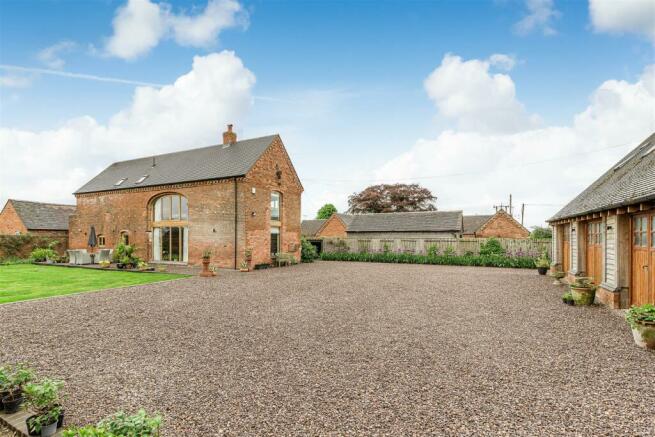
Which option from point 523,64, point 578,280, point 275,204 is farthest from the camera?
point 275,204

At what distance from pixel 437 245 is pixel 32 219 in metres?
33.9

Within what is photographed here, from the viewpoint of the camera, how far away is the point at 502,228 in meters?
35.1

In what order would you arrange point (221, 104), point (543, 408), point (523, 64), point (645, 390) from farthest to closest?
point (221, 104) < point (523, 64) < point (645, 390) < point (543, 408)

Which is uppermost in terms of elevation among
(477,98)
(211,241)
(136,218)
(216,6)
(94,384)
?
(216,6)

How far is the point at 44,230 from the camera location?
28719 mm

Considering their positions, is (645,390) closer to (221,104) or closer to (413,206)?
(221,104)

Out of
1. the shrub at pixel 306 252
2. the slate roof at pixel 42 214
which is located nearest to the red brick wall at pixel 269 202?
the shrub at pixel 306 252

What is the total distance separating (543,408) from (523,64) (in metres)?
13.3

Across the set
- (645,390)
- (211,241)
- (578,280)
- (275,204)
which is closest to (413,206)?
(275,204)

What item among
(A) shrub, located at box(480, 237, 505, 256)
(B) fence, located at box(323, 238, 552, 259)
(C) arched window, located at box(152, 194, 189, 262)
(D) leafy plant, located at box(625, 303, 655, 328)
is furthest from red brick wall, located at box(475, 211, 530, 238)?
(D) leafy plant, located at box(625, 303, 655, 328)

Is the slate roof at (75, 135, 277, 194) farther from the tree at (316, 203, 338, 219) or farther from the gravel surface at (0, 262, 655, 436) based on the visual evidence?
the tree at (316, 203, 338, 219)

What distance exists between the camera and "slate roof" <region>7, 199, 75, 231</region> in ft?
92.7

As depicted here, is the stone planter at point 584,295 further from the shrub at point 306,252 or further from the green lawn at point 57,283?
the shrub at point 306,252

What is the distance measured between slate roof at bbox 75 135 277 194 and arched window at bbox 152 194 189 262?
1.33 m
